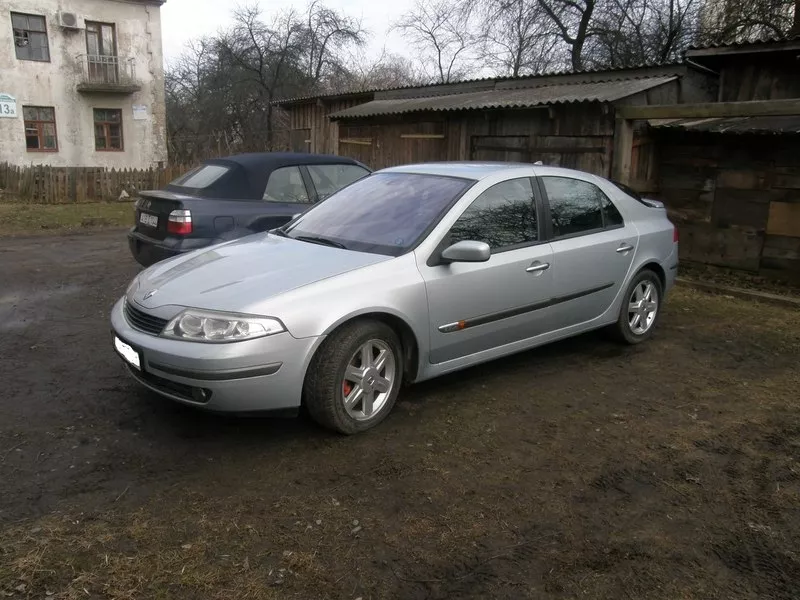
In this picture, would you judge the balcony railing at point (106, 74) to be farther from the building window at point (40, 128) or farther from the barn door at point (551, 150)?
the barn door at point (551, 150)

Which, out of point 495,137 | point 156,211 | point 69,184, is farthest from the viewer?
point 69,184

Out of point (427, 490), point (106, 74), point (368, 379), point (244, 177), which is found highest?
point (106, 74)

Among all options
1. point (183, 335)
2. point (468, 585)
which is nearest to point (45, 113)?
point (183, 335)

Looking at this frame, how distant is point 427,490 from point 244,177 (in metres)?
4.65

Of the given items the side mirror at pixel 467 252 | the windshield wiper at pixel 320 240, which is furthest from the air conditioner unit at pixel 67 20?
the side mirror at pixel 467 252

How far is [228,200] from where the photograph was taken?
6820 mm

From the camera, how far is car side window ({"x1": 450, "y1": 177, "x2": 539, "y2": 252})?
14.5 ft

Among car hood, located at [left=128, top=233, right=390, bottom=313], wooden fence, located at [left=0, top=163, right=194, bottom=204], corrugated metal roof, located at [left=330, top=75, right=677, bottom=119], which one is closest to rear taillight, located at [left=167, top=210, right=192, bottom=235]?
car hood, located at [left=128, top=233, right=390, bottom=313]

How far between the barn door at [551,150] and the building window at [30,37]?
832 inches

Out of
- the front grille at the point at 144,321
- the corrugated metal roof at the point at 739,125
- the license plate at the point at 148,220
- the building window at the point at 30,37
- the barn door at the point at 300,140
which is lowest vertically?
the front grille at the point at 144,321

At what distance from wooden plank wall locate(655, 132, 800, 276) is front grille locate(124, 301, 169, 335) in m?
7.89

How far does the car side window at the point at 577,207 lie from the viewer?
498cm

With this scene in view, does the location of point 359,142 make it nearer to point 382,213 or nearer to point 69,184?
point 69,184

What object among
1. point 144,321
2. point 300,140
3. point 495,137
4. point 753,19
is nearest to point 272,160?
point 144,321
